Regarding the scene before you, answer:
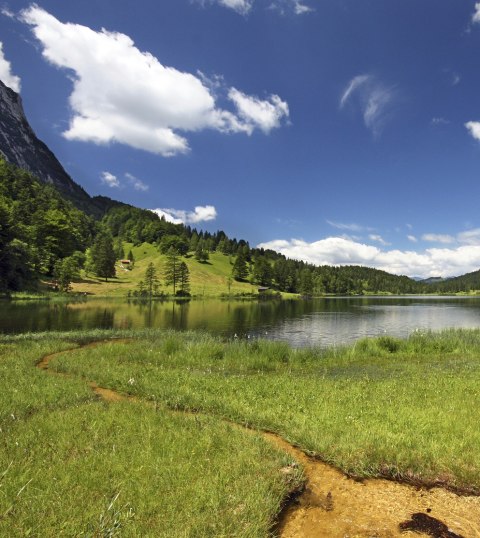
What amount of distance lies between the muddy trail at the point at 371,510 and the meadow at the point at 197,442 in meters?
0.30

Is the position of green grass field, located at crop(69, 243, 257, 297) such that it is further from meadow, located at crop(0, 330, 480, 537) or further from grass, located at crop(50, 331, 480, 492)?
meadow, located at crop(0, 330, 480, 537)

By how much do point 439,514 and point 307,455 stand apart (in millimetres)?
3079

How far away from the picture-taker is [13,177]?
567 feet

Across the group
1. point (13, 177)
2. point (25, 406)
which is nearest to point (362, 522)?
point (25, 406)

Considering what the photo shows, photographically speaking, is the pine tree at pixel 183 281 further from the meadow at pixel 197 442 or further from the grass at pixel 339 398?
the meadow at pixel 197 442

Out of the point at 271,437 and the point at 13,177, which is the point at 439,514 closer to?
the point at 271,437

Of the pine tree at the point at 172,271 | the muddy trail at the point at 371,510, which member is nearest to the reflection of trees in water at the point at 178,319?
the muddy trail at the point at 371,510

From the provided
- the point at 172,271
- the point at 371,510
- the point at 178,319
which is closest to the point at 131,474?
the point at 371,510

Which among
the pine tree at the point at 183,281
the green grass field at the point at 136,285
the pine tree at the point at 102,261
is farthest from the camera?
the pine tree at the point at 102,261

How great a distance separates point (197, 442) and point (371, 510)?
401cm

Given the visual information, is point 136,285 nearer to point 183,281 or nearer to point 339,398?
point 183,281

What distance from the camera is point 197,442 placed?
29.3 ft

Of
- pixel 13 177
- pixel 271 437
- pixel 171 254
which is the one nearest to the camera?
pixel 271 437

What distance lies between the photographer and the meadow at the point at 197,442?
6070 mm
